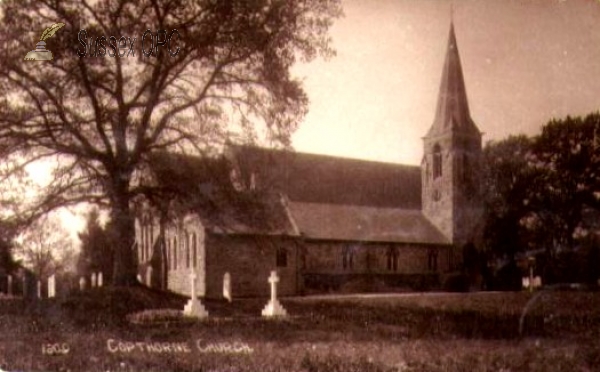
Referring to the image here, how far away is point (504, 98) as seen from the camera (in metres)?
9.20

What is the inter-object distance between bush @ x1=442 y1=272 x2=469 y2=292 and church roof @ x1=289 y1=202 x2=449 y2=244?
2.83 m

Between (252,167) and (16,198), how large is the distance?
4569mm

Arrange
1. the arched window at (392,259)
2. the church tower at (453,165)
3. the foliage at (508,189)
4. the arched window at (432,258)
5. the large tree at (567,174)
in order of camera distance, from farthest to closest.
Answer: the arched window at (432,258) → the arched window at (392,259) → the foliage at (508,189) → the church tower at (453,165) → the large tree at (567,174)

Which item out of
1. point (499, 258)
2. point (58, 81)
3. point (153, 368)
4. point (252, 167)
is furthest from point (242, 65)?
point (499, 258)

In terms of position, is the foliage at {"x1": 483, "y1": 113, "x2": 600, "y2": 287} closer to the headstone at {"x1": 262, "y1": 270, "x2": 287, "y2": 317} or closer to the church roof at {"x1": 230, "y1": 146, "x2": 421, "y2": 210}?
the headstone at {"x1": 262, "y1": 270, "x2": 287, "y2": 317}

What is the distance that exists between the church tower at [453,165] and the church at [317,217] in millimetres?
53

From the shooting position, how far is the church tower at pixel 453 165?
9.66m

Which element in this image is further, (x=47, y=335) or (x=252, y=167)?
(x=252, y=167)

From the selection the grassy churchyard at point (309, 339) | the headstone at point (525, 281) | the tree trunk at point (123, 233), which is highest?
the tree trunk at point (123, 233)

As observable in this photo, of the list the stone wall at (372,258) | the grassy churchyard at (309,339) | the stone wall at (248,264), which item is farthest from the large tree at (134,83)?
the stone wall at (372,258)

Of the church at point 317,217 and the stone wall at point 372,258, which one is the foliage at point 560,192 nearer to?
the church at point 317,217

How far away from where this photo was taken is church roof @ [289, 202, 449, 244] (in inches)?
1067

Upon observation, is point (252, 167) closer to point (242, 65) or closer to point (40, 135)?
point (242, 65)

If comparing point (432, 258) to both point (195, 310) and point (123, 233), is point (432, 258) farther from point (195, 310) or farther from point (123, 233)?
point (195, 310)
